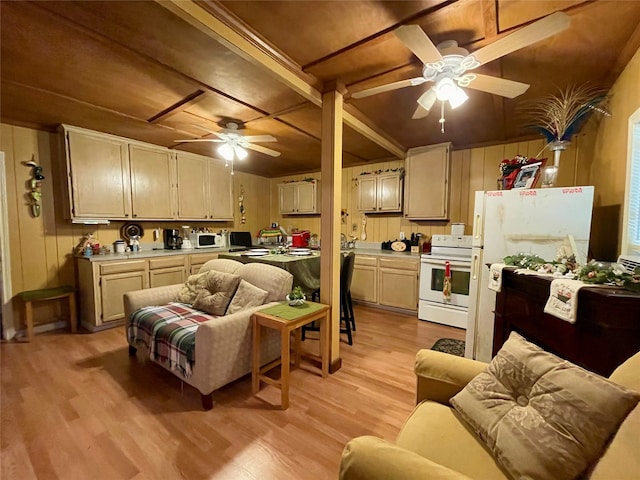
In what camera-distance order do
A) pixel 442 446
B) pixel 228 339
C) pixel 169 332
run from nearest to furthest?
pixel 442 446 → pixel 228 339 → pixel 169 332

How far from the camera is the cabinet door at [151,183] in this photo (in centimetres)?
371

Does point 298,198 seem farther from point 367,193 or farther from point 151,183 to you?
point 151,183

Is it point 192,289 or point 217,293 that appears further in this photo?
point 192,289

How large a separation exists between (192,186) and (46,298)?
2272mm

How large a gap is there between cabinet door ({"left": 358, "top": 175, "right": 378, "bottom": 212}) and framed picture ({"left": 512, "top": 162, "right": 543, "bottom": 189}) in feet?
7.56

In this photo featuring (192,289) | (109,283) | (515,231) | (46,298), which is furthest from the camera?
(109,283)

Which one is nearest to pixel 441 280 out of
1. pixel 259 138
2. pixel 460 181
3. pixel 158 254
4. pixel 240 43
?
pixel 460 181

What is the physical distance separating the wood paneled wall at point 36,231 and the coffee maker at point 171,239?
79cm

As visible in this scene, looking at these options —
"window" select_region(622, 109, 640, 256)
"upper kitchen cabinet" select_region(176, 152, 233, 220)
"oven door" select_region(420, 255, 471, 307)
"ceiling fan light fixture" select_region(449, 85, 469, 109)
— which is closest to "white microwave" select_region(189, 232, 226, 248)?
"upper kitchen cabinet" select_region(176, 152, 233, 220)

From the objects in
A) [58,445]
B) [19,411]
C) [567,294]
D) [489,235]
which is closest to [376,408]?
[567,294]

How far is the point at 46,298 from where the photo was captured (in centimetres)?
295

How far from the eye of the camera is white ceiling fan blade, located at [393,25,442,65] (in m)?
1.36

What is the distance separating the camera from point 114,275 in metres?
3.25

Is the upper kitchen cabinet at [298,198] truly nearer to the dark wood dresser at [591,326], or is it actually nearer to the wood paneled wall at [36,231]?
the wood paneled wall at [36,231]
